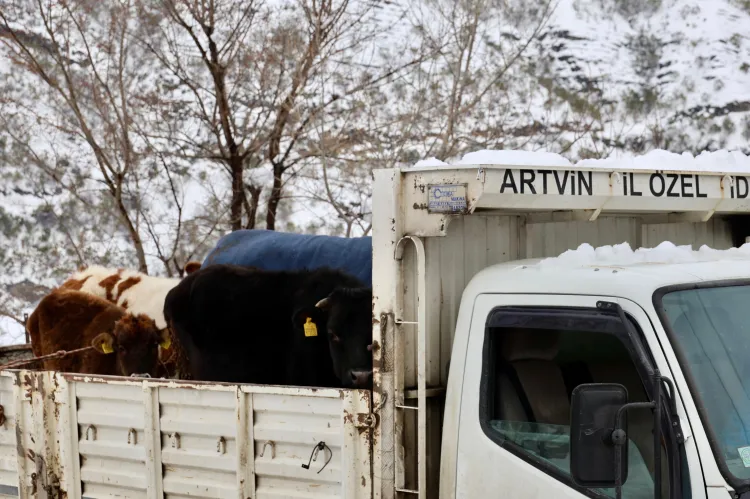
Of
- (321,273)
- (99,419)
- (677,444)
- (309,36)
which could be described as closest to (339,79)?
(309,36)

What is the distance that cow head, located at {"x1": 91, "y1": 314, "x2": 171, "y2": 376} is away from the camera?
30.1 feet

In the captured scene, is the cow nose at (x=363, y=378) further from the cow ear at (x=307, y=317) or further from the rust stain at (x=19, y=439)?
the rust stain at (x=19, y=439)

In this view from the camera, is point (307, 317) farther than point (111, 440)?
Yes

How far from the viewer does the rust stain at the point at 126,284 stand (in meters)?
11.3

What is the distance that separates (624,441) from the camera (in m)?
2.76

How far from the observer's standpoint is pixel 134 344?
Answer: 364 inches

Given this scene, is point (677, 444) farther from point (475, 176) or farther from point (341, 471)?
point (341, 471)

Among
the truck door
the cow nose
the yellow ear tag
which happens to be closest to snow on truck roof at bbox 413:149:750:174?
the truck door

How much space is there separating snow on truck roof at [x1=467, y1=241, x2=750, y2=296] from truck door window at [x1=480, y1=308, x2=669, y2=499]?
170mm

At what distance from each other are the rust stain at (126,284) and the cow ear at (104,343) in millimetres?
2190

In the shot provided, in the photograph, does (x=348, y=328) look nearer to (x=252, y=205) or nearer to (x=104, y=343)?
(x=104, y=343)

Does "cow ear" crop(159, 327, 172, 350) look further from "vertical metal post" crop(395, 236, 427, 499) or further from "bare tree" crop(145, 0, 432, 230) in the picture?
"bare tree" crop(145, 0, 432, 230)

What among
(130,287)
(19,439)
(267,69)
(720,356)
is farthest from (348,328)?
(267,69)

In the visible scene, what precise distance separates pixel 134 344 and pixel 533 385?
249 inches
